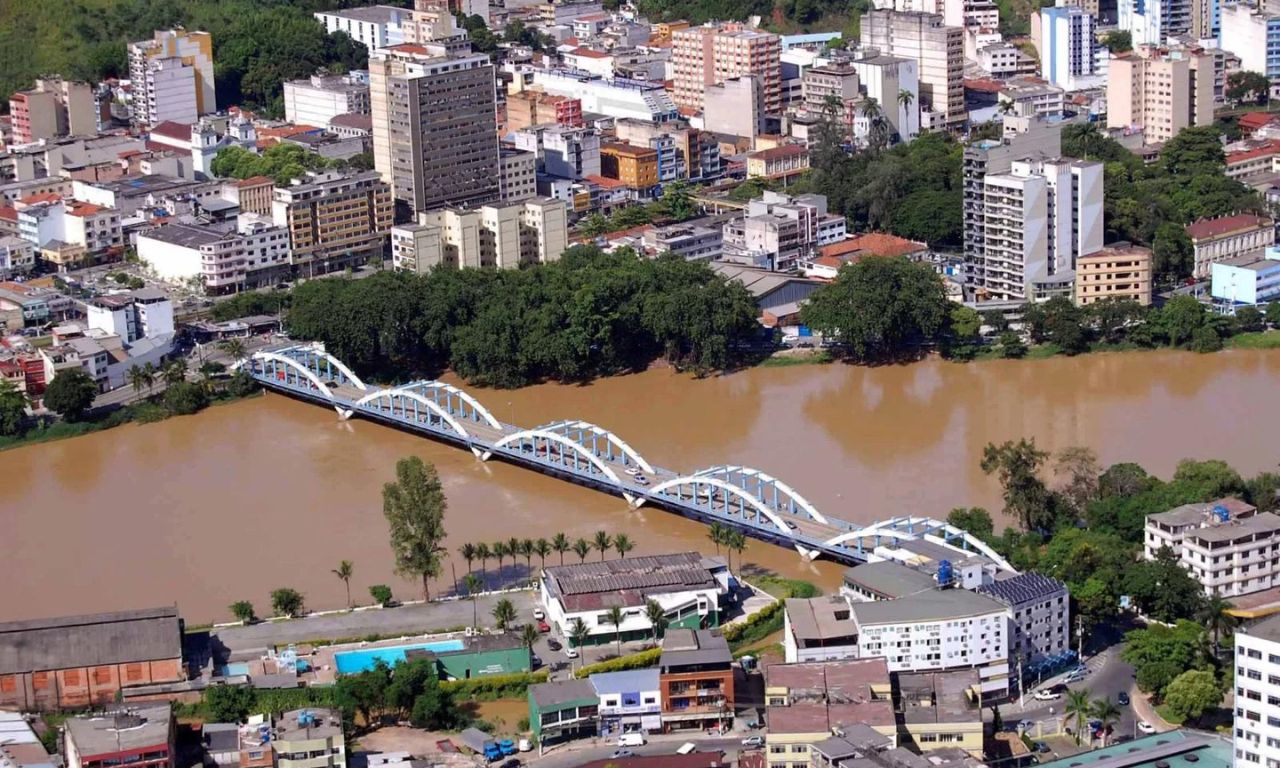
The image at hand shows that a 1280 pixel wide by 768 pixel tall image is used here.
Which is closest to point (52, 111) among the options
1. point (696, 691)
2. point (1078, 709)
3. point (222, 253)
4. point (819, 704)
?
point (222, 253)

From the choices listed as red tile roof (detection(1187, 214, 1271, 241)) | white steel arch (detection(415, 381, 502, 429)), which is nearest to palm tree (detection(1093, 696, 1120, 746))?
white steel arch (detection(415, 381, 502, 429))

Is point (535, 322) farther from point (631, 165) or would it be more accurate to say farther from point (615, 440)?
point (631, 165)

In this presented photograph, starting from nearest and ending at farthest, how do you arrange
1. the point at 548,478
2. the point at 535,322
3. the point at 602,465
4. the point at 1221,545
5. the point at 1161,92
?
the point at 1221,545
the point at 602,465
the point at 548,478
the point at 535,322
the point at 1161,92

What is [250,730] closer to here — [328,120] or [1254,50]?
[328,120]

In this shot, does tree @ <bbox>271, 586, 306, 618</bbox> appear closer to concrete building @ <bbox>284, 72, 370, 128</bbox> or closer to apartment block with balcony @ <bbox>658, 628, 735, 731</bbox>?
apartment block with balcony @ <bbox>658, 628, 735, 731</bbox>

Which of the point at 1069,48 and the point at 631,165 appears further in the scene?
the point at 1069,48
